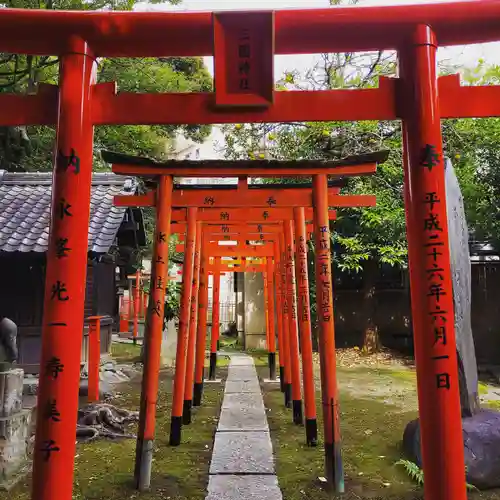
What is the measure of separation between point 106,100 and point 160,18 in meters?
0.69

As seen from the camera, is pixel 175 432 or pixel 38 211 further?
pixel 38 211

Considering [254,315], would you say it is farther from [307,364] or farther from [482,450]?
[482,450]

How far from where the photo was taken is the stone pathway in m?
4.63

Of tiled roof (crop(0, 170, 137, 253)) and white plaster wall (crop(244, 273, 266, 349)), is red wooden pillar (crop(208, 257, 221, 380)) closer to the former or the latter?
tiled roof (crop(0, 170, 137, 253))

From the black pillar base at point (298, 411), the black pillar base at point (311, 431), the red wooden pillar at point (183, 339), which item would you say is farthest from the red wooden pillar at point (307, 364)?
the red wooden pillar at point (183, 339)

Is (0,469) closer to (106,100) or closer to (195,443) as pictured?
(195,443)

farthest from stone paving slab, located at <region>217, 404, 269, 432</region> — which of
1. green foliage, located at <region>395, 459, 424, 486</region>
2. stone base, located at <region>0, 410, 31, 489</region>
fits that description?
stone base, located at <region>0, 410, 31, 489</region>

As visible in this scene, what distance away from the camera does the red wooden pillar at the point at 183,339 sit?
6358 mm

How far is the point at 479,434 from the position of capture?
5020 millimetres

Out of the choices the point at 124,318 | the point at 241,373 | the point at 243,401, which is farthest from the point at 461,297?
the point at 124,318

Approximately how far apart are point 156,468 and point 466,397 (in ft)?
12.8

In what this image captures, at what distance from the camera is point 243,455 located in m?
5.70

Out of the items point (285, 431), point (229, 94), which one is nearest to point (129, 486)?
point (285, 431)

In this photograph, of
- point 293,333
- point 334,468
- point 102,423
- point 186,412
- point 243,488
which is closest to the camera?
point 243,488
